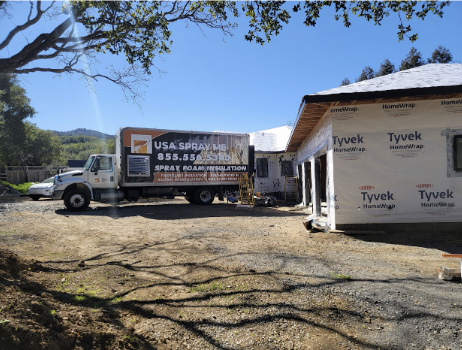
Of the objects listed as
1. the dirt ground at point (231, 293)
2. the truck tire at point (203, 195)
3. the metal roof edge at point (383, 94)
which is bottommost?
the dirt ground at point (231, 293)

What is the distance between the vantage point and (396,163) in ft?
25.1

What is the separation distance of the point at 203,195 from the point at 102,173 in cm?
496

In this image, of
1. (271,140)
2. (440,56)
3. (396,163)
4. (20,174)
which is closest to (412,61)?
(440,56)

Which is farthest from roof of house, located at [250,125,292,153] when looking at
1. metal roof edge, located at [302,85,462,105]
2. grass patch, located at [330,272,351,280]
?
grass patch, located at [330,272,351,280]

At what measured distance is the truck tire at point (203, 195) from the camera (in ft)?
50.4

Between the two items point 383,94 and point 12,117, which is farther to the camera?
point 12,117

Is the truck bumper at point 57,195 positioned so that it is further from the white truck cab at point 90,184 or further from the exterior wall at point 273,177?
the exterior wall at point 273,177

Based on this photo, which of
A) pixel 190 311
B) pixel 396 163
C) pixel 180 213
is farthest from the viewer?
pixel 180 213

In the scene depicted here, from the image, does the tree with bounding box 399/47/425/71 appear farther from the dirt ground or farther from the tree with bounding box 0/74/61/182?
the tree with bounding box 0/74/61/182

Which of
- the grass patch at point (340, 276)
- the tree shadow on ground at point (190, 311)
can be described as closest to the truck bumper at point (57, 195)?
the tree shadow on ground at point (190, 311)

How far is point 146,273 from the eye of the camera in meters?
4.86

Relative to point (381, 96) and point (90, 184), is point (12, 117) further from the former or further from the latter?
point (381, 96)

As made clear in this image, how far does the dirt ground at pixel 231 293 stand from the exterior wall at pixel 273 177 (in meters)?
13.3

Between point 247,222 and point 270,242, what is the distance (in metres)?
3.49
